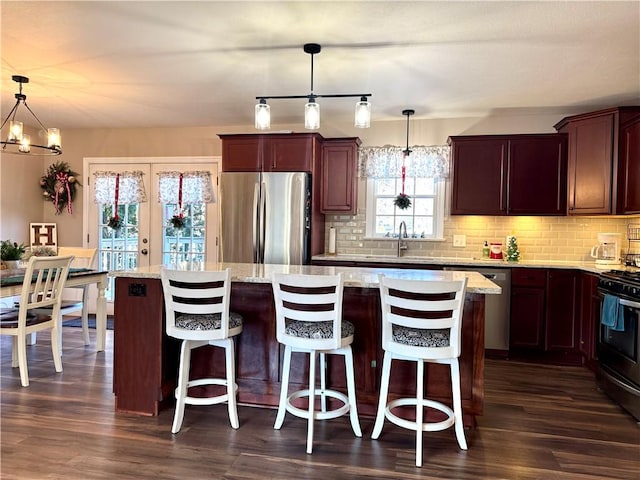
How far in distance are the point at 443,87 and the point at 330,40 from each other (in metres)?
1.39

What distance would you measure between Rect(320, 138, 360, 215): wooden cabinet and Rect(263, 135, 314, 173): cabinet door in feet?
0.98

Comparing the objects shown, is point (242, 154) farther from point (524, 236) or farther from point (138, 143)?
point (524, 236)

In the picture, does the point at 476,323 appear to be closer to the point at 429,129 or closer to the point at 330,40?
the point at 330,40

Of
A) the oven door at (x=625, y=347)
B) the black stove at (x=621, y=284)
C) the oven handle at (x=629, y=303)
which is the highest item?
the black stove at (x=621, y=284)

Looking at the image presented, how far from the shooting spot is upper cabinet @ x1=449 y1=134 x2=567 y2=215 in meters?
4.42

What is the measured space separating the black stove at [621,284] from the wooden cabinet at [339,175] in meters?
2.47

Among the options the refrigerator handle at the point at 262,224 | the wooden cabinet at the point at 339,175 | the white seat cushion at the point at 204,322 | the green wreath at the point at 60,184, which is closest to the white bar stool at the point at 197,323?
the white seat cushion at the point at 204,322

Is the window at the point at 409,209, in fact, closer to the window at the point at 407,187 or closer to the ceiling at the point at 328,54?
the window at the point at 407,187

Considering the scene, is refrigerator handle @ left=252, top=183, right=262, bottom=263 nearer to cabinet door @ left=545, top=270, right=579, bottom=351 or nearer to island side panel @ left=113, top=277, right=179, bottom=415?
island side panel @ left=113, top=277, right=179, bottom=415

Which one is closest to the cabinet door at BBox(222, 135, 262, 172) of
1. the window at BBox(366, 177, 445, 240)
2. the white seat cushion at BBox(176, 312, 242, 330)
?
the window at BBox(366, 177, 445, 240)

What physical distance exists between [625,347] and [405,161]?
2814mm

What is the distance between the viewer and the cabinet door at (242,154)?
4781 millimetres

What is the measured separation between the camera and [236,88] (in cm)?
393

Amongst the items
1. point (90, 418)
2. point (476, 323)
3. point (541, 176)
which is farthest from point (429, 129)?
point (90, 418)
